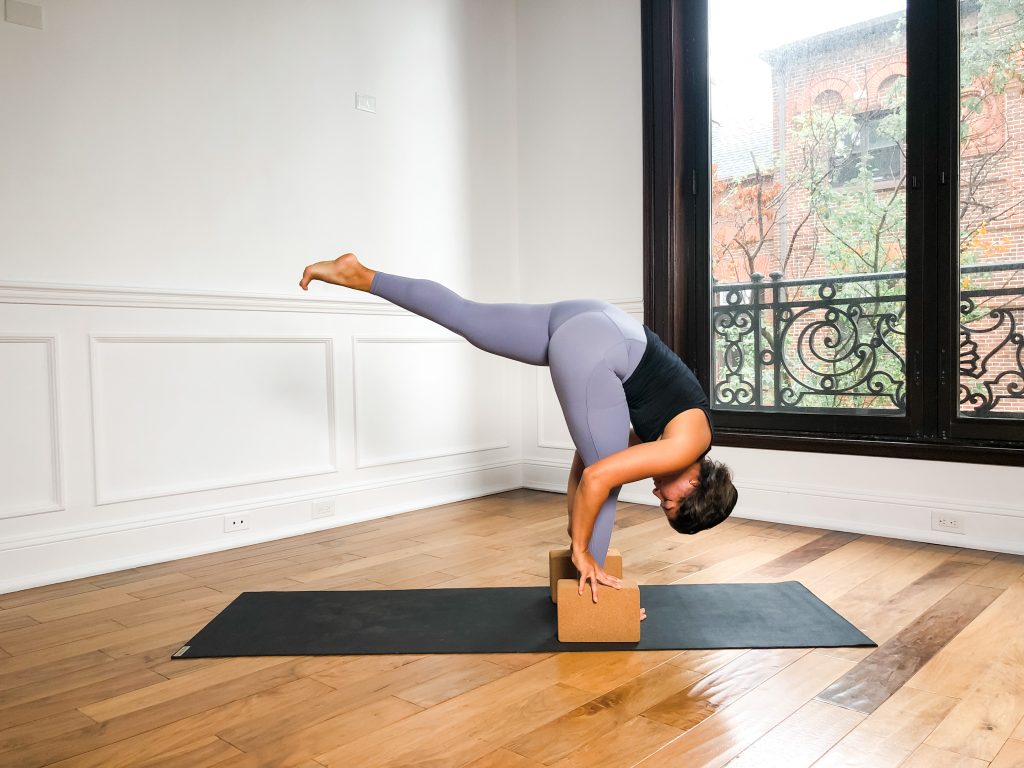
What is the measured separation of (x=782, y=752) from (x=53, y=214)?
291 centimetres

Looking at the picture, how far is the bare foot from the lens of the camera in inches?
100.0

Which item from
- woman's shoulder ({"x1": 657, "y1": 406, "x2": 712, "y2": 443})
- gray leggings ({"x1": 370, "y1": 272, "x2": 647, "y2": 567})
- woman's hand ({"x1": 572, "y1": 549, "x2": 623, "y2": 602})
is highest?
gray leggings ({"x1": 370, "y1": 272, "x2": 647, "y2": 567})

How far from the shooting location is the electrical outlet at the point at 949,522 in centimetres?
320

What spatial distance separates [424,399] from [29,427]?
1.87 meters

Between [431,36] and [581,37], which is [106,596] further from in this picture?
[581,37]

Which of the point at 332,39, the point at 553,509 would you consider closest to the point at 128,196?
the point at 332,39

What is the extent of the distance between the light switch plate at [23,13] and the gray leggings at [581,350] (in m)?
1.82

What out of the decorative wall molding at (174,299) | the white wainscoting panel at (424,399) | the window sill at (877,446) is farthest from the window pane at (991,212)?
the decorative wall molding at (174,299)

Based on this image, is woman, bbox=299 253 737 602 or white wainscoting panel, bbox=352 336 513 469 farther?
white wainscoting panel, bbox=352 336 513 469

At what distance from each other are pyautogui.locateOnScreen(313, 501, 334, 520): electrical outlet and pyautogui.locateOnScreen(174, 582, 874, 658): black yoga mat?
1025mm

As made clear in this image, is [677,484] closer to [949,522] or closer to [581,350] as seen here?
[581,350]

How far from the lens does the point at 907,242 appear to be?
3383mm

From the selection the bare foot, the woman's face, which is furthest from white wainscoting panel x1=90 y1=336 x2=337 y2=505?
the woman's face

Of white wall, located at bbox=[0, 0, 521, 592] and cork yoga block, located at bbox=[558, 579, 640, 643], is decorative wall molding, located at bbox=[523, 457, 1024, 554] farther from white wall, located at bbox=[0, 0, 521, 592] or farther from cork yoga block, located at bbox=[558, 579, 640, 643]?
cork yoga block, located at bbox=[558, 579, 640, 643]
